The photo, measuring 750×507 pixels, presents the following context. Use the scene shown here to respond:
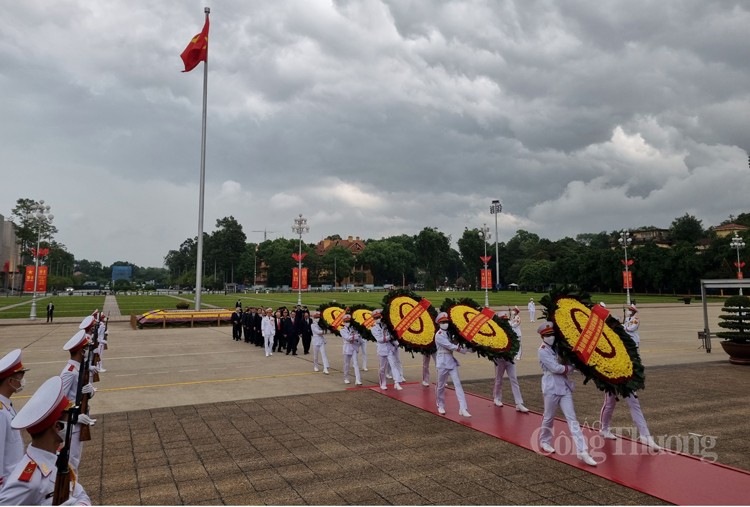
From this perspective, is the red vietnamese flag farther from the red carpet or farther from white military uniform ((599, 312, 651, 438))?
white military uniform ((599, 312, 651, 438))

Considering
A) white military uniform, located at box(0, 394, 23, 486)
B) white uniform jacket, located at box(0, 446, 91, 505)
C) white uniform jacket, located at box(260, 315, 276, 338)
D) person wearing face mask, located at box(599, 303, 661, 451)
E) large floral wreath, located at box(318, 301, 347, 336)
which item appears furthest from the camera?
white uniform jacket, located at box(260, 315, 276, 338)

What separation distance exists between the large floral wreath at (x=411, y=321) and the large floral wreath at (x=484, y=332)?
841 millimetres

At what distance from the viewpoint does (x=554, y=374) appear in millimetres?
7262

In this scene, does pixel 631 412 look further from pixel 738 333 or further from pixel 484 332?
pixel 738 333

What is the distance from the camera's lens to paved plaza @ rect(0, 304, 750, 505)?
229 inches

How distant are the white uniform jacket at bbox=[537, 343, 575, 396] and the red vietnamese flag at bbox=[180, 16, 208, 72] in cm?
3077

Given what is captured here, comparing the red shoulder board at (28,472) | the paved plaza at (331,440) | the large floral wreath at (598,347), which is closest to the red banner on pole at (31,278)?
the paved plaza at (331,440)

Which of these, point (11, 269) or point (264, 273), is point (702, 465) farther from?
point (11, 269)

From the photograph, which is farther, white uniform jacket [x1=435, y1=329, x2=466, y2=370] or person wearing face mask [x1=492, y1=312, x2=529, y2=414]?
person wearing face mask [x1=492, y1=312, x2=529, y2=414]

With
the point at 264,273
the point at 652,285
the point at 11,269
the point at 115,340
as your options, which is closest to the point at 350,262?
the point at 264,273

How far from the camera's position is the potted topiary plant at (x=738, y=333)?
15167 millimetres

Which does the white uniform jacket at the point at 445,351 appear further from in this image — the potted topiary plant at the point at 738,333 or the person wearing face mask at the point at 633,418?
the potted topiary plant at the point at 738,333

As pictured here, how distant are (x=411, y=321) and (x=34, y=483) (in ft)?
28.9

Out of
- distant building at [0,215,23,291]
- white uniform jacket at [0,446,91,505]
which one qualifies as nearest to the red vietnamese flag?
white uniform jacket at [0,446,91,505]
